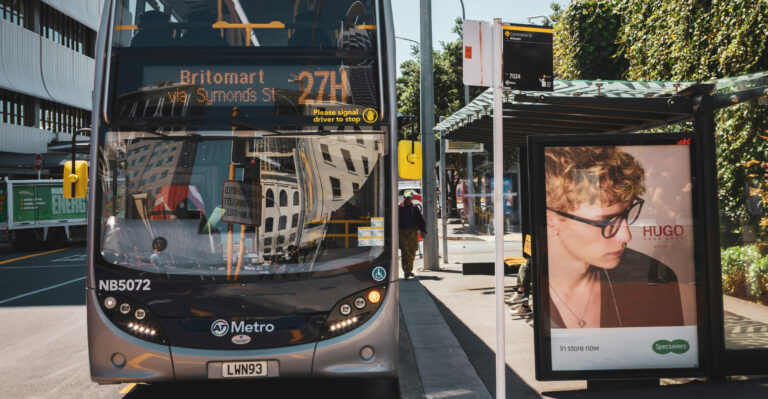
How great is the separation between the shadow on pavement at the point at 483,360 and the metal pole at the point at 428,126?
4950 mm

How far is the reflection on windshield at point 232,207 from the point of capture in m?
5.18

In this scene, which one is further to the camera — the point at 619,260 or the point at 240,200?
the point at 619,260


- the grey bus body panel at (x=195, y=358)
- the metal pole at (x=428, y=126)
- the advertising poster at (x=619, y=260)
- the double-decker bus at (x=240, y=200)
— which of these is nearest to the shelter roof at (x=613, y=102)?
the advertising poster at (x=619, y=260)

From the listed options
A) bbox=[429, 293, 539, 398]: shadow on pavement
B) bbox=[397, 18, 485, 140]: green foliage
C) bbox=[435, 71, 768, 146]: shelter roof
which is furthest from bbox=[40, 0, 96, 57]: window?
bbox=[435, 71, 768, 146]: shelter roof

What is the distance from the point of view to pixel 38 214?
76.1 ft

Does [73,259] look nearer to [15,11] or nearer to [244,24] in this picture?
[244,24]

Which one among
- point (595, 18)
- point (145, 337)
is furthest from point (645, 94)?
point (595, 18)

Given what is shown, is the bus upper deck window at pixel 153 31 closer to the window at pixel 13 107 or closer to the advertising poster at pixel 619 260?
the advertising poster at pixel 619 260

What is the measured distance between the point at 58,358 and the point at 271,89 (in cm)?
438

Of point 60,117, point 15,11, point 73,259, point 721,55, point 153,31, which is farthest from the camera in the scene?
point 60,117

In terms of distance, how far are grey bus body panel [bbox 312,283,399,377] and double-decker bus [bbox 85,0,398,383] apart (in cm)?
1

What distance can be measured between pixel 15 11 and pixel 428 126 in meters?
27.5

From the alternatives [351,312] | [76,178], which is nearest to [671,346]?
[351,312]

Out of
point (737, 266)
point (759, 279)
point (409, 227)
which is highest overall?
point (409, 227)
